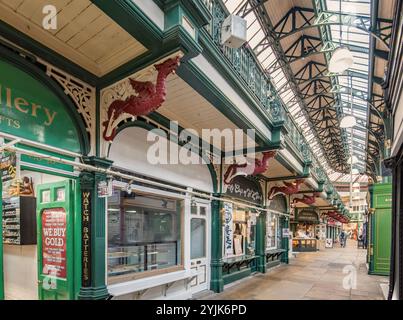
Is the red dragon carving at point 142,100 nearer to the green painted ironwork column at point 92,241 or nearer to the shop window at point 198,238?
the green painted ironwork column at point 92,241

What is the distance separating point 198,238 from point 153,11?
541 cm

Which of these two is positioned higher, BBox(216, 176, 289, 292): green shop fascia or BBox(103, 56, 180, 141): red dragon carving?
BBox(103, 56, 180, 141): red dragon carving

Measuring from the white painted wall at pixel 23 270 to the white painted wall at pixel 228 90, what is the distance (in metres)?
2.82

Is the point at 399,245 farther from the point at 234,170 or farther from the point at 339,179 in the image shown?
the point at 339,179

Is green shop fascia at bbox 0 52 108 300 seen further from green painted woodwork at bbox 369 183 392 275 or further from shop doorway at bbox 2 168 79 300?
green painted woodwork at bbox 369 183 392 275

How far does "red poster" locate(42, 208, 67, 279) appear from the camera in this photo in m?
3.95

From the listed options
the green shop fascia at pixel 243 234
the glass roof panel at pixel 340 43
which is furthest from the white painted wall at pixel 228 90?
the glass roof panel at pixel 340 43

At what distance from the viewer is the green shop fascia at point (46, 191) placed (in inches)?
120

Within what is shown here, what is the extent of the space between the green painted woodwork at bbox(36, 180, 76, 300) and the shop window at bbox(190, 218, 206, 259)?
3.23m

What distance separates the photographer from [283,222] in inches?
523

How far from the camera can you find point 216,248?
23.9ft

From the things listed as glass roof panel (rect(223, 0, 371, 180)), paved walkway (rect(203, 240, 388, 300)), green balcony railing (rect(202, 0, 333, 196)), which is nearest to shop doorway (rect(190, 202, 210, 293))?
paved walkway (rect(203, 240, 388, 300))

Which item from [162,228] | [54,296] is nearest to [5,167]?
[54,296]

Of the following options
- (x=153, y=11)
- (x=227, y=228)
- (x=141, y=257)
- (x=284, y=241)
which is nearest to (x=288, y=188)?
(x=284, y=241)
